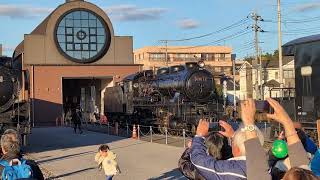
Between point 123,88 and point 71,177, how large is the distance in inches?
851

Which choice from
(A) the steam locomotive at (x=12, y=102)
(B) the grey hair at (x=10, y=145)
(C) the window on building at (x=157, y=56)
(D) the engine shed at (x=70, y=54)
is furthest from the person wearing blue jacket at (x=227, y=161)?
(C) the window on building at (x=157, y=56)

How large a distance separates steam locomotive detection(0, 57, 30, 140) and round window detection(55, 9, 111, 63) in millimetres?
36382

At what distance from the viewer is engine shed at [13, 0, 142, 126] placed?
5456 centimetres

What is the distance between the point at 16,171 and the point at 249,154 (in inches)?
92.4

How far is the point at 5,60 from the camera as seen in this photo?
20594mm

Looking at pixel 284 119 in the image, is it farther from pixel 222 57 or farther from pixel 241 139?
pixel 222 57

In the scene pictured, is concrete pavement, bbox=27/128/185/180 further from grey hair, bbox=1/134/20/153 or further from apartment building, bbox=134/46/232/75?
apartment building, bbox=134/46/232/75

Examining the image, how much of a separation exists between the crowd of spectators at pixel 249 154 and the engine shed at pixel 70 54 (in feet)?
161

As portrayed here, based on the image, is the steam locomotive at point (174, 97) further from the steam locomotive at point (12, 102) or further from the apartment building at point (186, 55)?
the apartment building at point (186, 55)

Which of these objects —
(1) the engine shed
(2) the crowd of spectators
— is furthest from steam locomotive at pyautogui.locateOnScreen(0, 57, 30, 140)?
(1) the engine shed

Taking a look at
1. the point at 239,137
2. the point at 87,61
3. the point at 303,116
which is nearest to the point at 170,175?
the point at 303,116

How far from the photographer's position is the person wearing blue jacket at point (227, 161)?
4559 mm

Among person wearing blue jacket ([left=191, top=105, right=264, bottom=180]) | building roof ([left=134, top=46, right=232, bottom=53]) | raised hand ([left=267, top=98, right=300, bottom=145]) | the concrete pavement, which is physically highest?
building roof ([left=134, top=46, right=232, bottom=53])


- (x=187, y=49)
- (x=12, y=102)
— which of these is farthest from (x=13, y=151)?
(x=187, y=49)
